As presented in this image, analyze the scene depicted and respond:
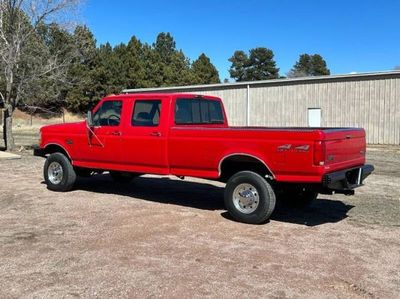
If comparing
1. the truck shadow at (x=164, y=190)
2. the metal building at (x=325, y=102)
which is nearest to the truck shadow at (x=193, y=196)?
the truck shadow at (x=164, y=190)

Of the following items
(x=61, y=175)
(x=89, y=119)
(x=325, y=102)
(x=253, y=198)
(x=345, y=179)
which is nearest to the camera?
(x=345, y=179)

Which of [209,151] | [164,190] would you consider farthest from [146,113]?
[164,190]

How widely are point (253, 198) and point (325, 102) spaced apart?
2327 cm

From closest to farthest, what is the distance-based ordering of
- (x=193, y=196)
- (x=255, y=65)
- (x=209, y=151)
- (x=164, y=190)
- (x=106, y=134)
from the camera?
1. (x=209, y=151)
2. (x=106, y=134)
3. (x=193, y=196)
4. (x=164, y=190)
5. (x=255, y=65)

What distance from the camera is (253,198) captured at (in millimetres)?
7504

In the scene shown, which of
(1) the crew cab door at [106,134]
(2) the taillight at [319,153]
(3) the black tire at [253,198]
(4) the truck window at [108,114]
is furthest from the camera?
(4) the truck window at [108,114]

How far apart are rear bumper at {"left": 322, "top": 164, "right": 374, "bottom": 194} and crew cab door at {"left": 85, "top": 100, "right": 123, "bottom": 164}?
398 cm

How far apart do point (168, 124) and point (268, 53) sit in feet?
347

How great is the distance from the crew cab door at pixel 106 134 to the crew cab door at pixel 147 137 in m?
0.22

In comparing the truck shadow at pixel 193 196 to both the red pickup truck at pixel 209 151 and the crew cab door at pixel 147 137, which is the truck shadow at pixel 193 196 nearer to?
the red pickup truck at pixel 209 151

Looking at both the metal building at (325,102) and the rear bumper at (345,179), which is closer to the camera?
the rear bumper at (345,179)

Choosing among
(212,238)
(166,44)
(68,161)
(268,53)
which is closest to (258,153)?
(212,238)

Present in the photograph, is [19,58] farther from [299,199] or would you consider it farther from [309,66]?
[309,66]

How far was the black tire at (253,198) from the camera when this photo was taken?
7309 millimetres
